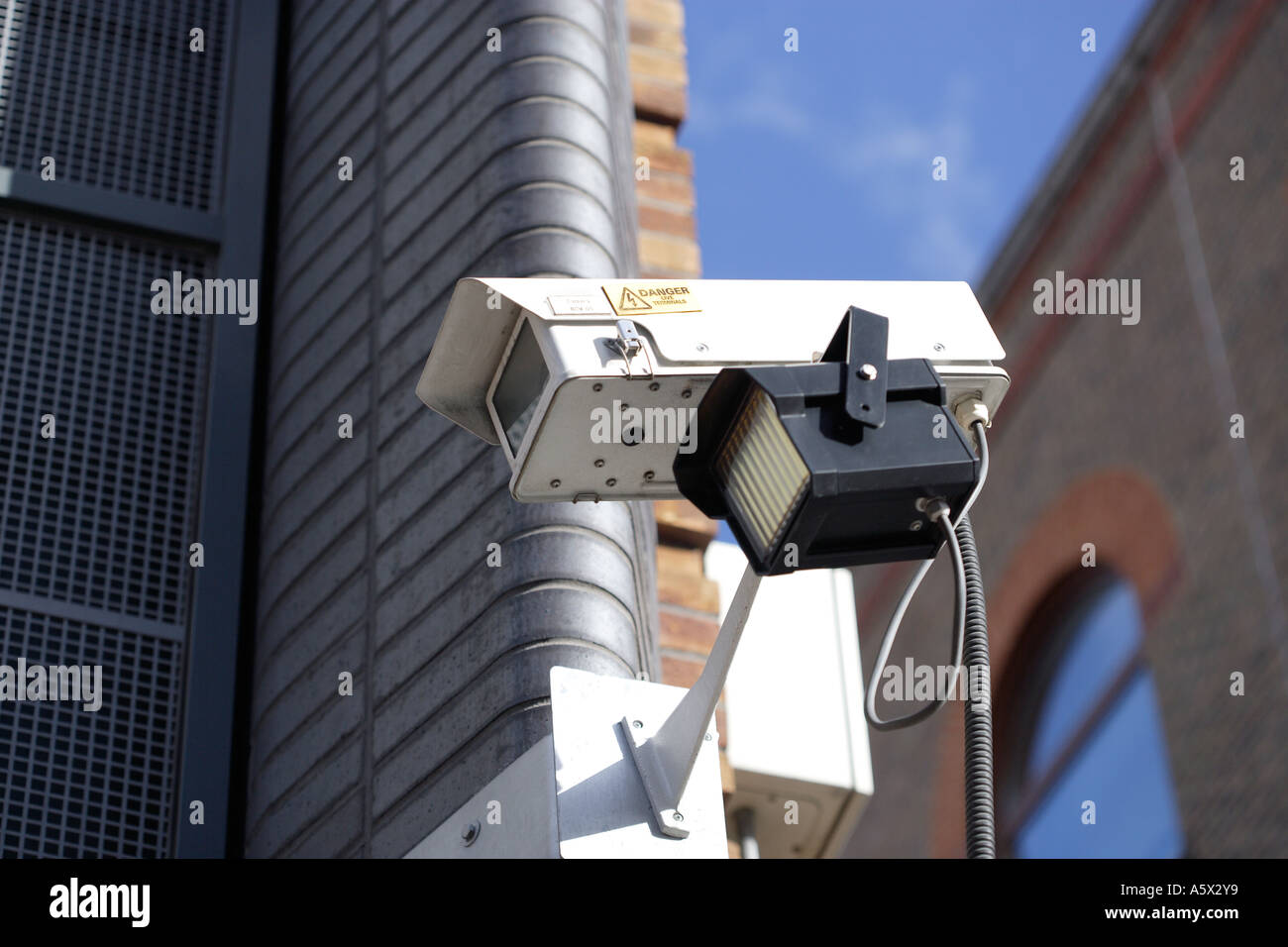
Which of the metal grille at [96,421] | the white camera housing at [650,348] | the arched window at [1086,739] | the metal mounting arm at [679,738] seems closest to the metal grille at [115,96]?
the metal grille at [96,421]

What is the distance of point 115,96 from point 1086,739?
26.7 feet

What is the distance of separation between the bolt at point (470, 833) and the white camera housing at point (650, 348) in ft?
1.51

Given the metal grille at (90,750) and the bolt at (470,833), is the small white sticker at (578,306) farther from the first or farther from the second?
the metal grille at (90,750)

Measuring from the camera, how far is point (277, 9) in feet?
14.0

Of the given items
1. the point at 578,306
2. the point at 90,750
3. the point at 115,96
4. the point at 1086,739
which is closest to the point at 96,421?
the point at 90,750

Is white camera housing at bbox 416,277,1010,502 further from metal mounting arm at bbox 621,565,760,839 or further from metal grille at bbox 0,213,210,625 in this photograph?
metal grille at bbox 0,213,210,625

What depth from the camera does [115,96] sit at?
3869 millimetres

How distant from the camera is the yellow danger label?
1929 mm

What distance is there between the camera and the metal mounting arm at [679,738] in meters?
1.94

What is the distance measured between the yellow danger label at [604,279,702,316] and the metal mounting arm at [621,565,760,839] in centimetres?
32
